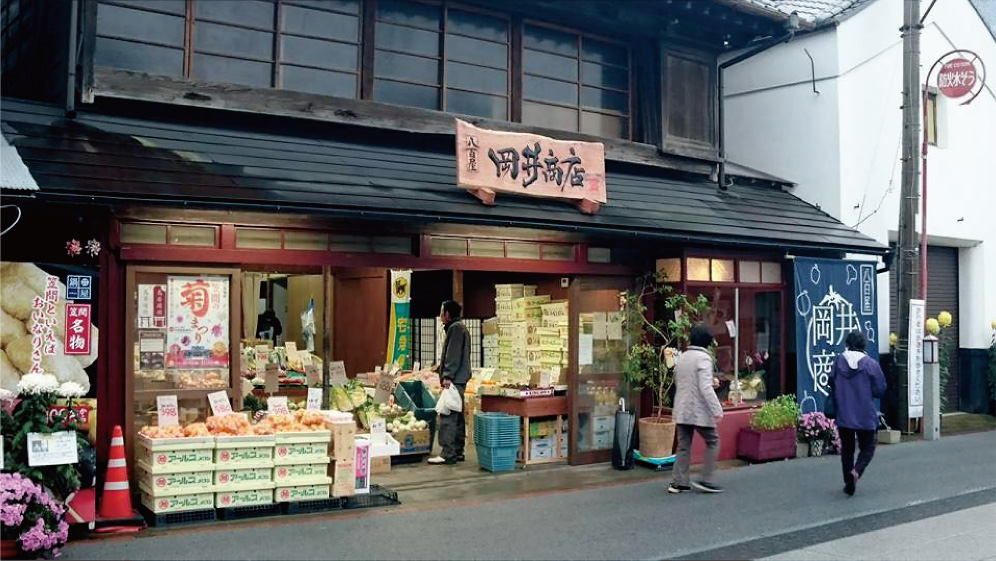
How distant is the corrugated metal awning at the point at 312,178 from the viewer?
27.2 feet

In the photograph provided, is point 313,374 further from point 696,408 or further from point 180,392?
point 696,408

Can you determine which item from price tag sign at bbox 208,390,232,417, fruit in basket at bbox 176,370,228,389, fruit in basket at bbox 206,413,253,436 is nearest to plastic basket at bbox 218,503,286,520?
fruit in basket at bbox 206,413,253,436

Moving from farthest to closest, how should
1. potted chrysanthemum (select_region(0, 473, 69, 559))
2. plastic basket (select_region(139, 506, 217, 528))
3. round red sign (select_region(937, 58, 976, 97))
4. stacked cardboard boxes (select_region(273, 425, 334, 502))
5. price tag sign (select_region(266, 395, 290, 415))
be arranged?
round red sign (select_region(937, 58, 976, 97)) → price tag sign (select_region(266, 395, 290, 415)) → stacked cardboard boxes (select_region(273, 425, 334, 502)) → plastic basket (select_region(139, 506, 217, 528)) → potted chrysanthemum (select_region(0, 473, 69, 559))

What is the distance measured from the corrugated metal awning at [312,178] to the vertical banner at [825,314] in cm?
56

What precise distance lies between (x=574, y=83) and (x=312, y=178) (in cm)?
511

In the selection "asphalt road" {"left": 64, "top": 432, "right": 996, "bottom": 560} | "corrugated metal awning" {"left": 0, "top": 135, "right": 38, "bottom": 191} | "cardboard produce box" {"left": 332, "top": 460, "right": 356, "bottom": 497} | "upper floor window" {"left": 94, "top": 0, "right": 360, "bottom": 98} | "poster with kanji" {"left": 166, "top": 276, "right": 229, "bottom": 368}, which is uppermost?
"upper floor window" {"left": 94, "top": 0, "right": 360, "bottom": 98}

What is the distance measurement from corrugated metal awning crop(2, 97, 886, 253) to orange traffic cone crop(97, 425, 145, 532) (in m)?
2.30

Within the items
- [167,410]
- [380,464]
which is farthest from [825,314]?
[167,410]

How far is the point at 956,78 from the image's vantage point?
15945mm

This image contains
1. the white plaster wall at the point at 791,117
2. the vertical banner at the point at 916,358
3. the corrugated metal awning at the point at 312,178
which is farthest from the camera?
the white plaster wall at the point at 791,117

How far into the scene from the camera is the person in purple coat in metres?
9.92

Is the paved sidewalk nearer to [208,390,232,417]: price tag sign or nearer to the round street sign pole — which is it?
[208,390,232,417]: price tag sign

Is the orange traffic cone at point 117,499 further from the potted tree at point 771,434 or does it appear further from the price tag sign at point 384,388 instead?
the potted tree at point 771,434

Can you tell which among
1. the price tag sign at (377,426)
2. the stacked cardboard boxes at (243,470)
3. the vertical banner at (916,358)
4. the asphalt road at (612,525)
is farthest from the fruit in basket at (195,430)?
the vertical banner at (916,358)
